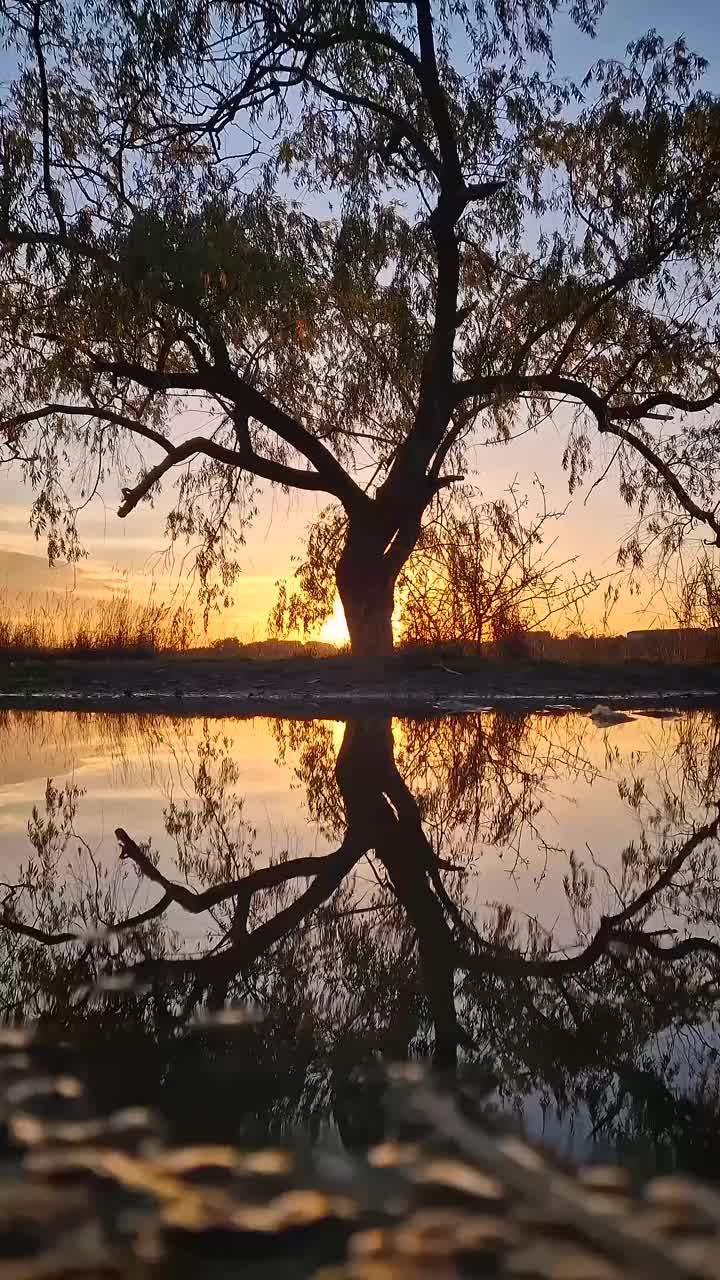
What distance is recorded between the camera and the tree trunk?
1118cm

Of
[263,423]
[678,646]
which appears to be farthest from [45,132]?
[678,646]

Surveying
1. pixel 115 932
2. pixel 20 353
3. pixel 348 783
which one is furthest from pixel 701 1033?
pixel 20 353

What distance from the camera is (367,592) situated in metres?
11.2

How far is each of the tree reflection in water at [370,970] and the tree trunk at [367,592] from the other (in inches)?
300

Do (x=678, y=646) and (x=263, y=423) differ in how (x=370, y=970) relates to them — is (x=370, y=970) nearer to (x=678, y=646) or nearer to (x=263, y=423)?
(x=263, y=423)

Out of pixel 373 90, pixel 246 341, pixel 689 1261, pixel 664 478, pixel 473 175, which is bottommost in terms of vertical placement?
pixel 689 1261

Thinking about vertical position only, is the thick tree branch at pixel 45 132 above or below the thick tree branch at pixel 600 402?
above

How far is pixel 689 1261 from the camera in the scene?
101cm

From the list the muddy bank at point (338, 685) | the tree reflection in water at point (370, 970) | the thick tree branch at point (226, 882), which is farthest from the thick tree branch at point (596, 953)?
the muddy bank at point (338, 685)

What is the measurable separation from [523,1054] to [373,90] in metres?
10.4

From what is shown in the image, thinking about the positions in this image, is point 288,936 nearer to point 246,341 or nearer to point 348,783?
point 348,783

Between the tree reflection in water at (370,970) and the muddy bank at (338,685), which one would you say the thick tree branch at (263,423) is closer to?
the muddy bank at (338,685)

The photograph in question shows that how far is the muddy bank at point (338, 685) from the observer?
930cm

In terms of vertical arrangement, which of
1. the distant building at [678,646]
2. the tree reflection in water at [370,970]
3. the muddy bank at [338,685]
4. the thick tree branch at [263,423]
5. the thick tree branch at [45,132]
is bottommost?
the tree reflection in water at [370,970]
